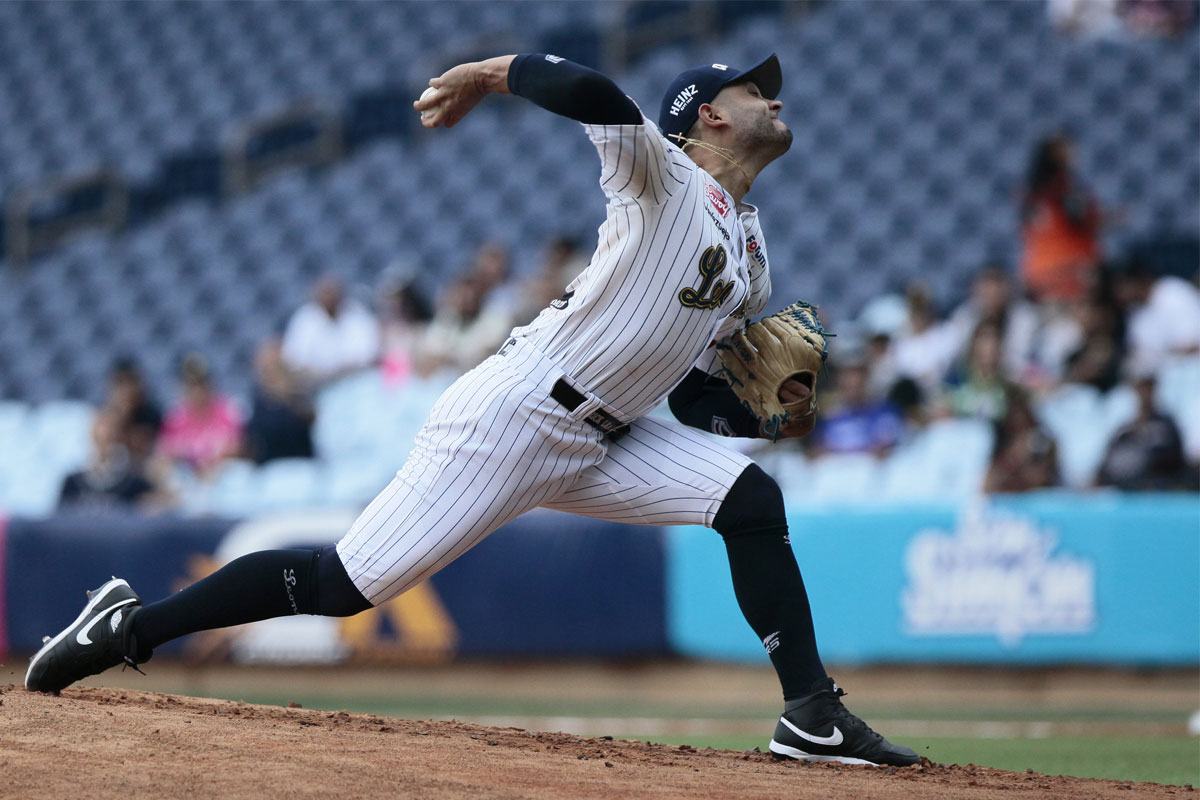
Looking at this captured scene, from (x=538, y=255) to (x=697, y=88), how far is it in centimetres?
770

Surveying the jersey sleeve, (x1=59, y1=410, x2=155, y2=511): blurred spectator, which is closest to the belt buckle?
the jersey sleeve

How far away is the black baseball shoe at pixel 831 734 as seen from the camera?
3752 mm

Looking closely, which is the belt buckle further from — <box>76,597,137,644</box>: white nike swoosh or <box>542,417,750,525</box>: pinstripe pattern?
<box>76,597,137,644</box>: white nike swoosh

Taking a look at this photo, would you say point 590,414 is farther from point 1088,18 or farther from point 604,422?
point 1088,18

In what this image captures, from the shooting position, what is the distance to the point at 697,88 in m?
3.88

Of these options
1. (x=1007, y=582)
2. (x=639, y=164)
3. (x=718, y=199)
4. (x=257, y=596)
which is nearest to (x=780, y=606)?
(x=718, y=199)

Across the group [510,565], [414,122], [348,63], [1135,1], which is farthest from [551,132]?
[510,565]

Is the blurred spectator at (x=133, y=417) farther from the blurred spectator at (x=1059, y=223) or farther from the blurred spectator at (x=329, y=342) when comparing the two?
the blurred spectator at (x=1059, y=223)

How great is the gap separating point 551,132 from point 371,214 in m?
1.62

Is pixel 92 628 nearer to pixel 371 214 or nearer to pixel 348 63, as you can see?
pixel 371 214

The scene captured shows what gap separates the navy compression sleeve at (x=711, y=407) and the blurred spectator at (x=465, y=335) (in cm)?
464

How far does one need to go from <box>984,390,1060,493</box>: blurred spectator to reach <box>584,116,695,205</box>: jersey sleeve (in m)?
4.50

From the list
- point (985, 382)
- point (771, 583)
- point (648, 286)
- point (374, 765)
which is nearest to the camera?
point (374, 765)

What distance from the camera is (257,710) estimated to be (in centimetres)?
418
